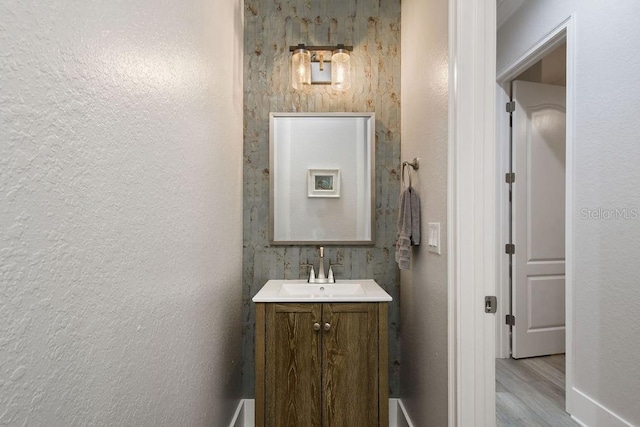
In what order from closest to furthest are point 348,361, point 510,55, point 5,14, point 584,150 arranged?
point 5,14
point 348,361
point 584,150
point 510,55

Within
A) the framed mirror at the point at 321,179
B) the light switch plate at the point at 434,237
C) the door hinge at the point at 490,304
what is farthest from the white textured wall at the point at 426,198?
the framed mirror at the point at 321,179

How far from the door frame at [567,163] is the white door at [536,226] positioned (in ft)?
0.24

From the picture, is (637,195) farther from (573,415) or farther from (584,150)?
(573,415)

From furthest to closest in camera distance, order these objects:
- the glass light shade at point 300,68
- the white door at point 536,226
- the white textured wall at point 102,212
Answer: the white door at point 536,226 < the glass light shade at point 300,68 < the white textured wall at point 102,212

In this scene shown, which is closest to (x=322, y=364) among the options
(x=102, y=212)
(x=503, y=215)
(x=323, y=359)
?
(x=323, y=359)

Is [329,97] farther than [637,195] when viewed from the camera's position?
Yes

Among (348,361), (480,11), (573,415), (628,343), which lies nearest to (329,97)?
(480,11)

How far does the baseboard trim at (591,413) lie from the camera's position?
1.77m

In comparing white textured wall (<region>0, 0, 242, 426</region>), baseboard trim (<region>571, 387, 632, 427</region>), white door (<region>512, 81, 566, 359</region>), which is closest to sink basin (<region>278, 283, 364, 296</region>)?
white textured wall (<region>0, 0, 242, 426</region>)

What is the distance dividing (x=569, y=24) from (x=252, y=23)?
197 centimetres

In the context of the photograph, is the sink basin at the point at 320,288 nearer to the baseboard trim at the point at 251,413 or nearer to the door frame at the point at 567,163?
the baseboard trim at the point at 251,413

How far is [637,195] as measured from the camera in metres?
1.70

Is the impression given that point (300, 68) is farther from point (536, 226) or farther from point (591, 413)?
point (591, 413)

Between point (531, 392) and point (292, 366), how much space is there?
185 centimetres
